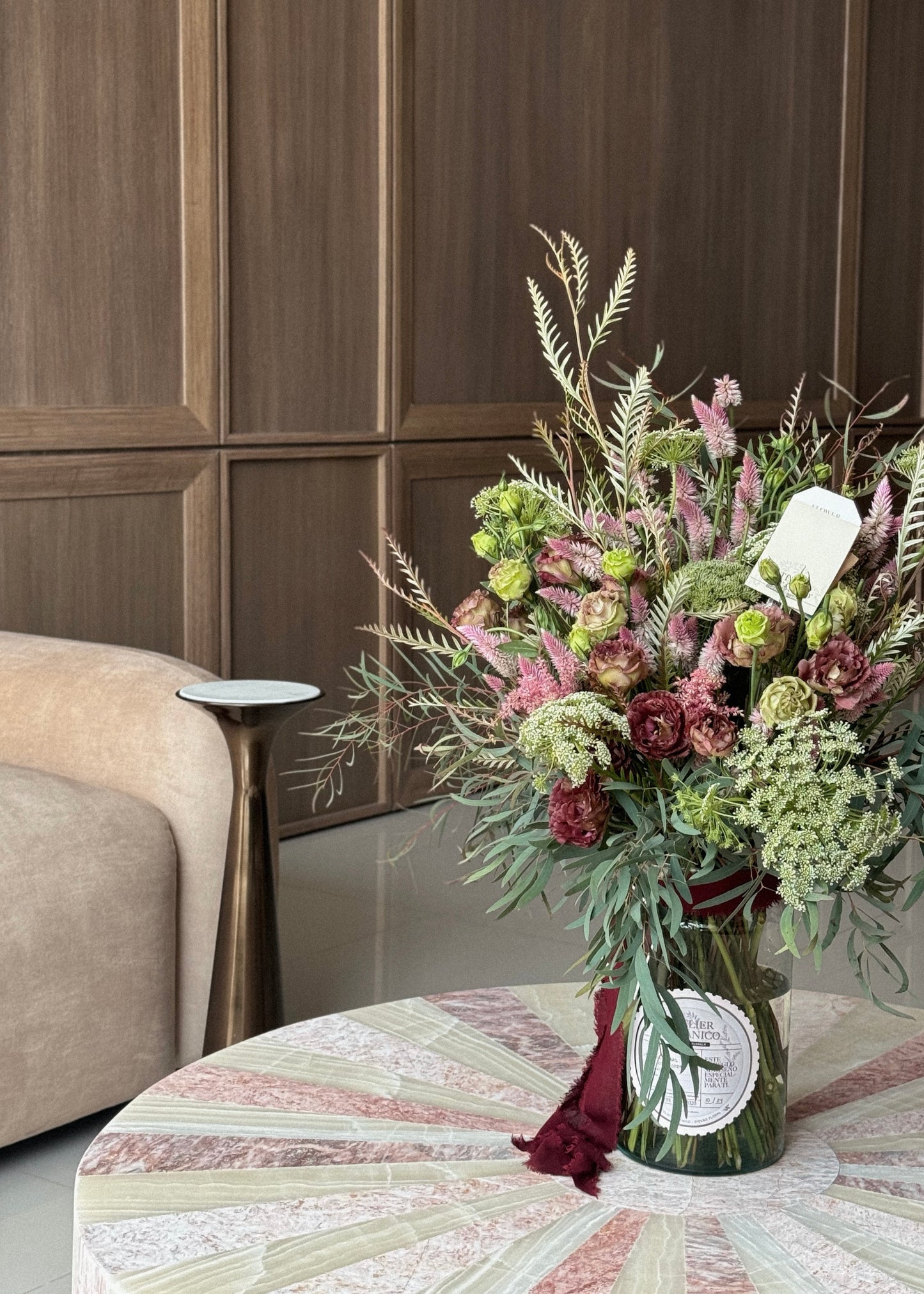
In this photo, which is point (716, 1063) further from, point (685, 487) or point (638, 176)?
point (638, 176)

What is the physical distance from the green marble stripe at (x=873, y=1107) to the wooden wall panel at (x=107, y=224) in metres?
2.32

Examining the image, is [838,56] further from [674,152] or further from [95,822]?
[95,822]

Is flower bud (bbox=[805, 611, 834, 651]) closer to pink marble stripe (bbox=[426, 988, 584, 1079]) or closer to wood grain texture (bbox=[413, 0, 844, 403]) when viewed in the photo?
pink marble stripe (bbox=[426, 988, 584, 1079])

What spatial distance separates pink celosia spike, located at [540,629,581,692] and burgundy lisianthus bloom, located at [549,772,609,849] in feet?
0.22

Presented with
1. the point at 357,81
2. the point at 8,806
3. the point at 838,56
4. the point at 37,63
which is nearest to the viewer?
the point at 8,806

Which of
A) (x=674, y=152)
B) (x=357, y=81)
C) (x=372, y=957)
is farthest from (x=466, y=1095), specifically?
(x=674, y=152)

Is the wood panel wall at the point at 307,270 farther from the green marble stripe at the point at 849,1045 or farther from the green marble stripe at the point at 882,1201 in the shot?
the green marble stripe at the point at 882,1201

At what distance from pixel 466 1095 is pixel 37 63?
2.47 m

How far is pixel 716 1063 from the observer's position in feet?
3.68

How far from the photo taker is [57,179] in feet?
10.3

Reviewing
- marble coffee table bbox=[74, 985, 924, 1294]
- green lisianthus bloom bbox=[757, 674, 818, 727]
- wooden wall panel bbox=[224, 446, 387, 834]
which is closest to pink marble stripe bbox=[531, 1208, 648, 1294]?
marble coffee table bbox=[74, 985, 924, 1294]

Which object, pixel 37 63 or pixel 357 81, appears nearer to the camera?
pixel 37 63

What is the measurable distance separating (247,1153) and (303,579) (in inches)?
105

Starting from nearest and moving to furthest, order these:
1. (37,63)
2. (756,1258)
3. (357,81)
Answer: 1. (756,1258)
2. (37,63)
3. (357,81)
